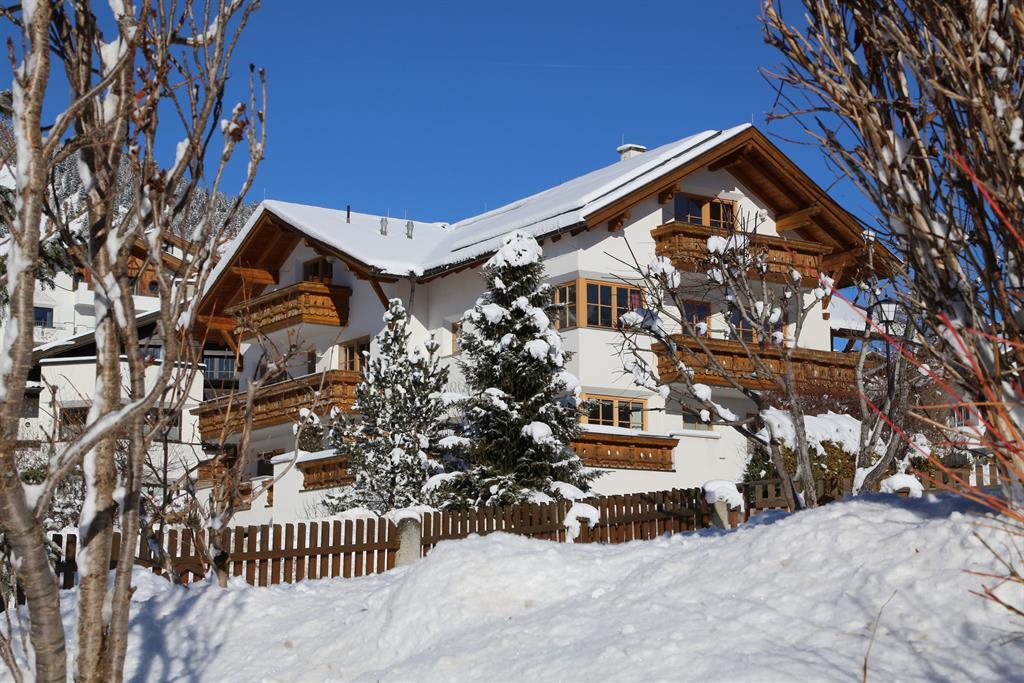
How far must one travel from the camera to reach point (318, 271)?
35.9 m

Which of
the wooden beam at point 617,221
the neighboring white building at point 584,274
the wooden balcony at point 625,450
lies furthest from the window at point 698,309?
the wooden balcony at point 625,450

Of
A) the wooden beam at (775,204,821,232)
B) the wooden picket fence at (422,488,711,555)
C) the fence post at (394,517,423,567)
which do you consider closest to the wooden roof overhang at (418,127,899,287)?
the wooden beam at (775,204,821,232)

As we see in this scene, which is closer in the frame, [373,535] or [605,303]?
[373,535]

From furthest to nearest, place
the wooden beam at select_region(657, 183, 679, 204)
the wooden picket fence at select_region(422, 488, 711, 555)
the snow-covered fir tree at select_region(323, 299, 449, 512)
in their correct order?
the wooden beam at select_region(657, 183, 679, 204) → the snow-covered fir tree at select_region(323, 299, 449, 512) → the wooden picket fence at select_region(422, 488, 711, 555)

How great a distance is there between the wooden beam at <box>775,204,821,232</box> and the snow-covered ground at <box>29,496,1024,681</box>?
74.4 feet

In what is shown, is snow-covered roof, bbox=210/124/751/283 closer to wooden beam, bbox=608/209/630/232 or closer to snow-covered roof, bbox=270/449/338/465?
wooden beam, bbox=608/209/630/232

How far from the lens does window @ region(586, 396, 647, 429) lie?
28.8 metres

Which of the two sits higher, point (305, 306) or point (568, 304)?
point (305, 306)

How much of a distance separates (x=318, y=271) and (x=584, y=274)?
34.2 feet

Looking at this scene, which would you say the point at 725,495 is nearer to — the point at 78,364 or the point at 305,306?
the point at 305,306

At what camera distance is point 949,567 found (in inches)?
281

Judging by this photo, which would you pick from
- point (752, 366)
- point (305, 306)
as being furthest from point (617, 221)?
point (305, 306)

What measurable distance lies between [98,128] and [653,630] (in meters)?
4.54

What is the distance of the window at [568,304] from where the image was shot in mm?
28688
